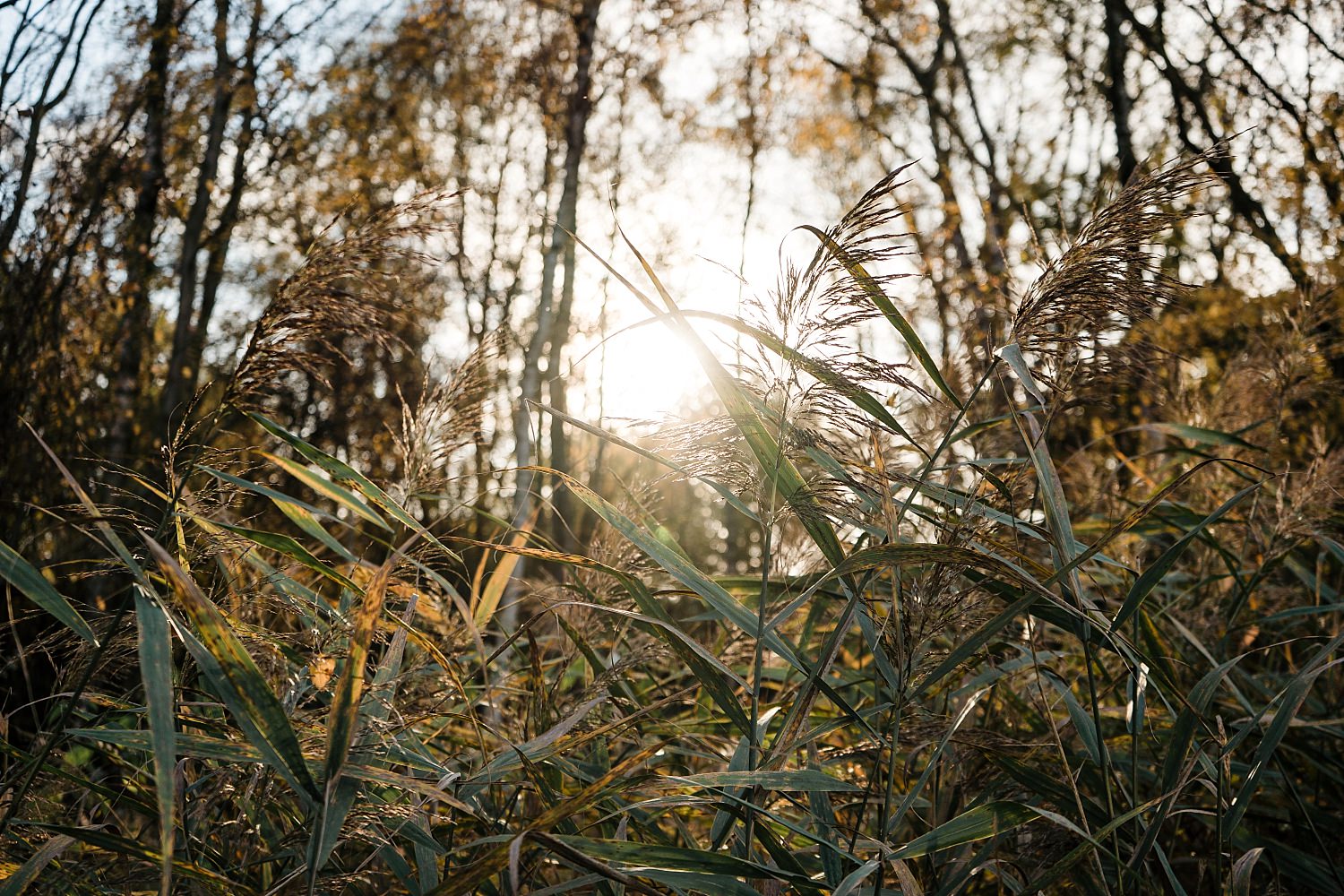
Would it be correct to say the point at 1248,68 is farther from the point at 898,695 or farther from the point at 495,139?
the point at 495,139

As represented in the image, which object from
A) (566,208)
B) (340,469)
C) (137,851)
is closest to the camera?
(137,851)

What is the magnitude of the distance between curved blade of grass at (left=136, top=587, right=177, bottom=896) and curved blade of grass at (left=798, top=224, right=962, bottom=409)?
2.88 ft

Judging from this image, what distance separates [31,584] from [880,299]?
1133 mm

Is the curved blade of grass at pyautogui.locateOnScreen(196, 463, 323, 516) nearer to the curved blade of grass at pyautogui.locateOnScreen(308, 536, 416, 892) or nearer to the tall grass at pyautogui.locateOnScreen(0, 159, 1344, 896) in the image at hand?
the tall grass at pyautogui.locateOnScreen(0, 159, 1344, 896)

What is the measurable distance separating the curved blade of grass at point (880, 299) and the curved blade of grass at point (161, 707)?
877mm

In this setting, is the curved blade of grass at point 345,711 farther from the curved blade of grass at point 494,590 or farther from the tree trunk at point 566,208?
the tree trunk at point 566,208

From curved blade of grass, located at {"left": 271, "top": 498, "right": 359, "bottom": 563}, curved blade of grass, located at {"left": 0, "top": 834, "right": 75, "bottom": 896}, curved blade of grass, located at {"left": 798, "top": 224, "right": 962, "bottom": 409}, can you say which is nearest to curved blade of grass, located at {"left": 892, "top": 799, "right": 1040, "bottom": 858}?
curved blade of grass, located at {"left": 798, "top": 224, "right": 962, "bottom": 409}

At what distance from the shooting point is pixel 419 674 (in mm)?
1464

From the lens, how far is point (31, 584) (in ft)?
3.40

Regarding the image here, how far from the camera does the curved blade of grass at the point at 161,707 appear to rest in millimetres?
756

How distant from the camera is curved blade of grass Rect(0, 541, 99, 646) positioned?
1.02 meters

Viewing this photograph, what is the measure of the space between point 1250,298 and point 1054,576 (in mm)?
7947

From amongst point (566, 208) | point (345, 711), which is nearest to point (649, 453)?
point (345, 711)

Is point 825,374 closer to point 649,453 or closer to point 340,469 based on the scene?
point 649,453
